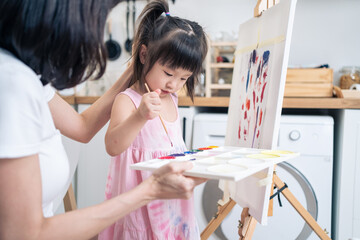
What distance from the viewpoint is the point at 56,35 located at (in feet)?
1.90

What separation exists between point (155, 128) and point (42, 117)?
484mm

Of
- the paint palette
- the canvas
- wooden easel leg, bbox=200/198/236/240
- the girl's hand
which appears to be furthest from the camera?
wooden easel leg, bbox=200/198/236/240

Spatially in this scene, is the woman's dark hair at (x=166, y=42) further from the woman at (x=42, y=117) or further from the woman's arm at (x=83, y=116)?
the woman at (x=42, y=117)

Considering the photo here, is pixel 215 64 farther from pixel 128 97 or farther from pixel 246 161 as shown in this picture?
pixel 246 161

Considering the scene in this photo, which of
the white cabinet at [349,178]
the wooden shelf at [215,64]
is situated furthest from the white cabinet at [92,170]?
the white cabinet at [349,178]

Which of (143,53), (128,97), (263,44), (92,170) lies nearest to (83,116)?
(128,97)

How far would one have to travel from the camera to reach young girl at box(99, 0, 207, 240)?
0.98 metres

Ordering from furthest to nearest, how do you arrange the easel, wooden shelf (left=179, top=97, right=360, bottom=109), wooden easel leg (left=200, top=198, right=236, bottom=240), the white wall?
the white wall, wooden shelf (left=179, top=97, right=360, bottom=109), wooden easel leg (left=200, top=198, right=236, bottom=240), the easel

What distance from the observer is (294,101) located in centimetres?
167

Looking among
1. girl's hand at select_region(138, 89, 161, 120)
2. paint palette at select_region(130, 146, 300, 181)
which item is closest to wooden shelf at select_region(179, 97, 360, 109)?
paint palette at select_region(130, 146, 300, 181)

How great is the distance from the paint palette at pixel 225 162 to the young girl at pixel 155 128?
174mm

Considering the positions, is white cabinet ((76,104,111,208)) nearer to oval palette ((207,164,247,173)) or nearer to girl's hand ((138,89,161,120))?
girl's hand ((138,89,161,120))

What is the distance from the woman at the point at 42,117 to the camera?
1.76ft

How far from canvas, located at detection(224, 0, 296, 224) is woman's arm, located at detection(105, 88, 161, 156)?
348 mm
